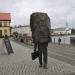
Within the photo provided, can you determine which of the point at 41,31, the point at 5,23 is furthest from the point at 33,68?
the point at 5,23

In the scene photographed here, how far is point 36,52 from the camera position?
43.9ft

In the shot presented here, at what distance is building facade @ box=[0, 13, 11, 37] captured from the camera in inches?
4906

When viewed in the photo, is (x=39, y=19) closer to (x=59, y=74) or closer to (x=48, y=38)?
(x=48, y=38)

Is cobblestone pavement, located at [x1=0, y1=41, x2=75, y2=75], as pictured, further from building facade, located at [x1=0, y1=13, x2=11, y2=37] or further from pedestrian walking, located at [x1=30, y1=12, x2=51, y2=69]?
building facade, located at [x1=0, y1=13, x2=11, y2=37]

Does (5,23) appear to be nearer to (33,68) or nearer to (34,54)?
(34,54)

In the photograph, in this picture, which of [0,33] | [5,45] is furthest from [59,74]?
[0,33]

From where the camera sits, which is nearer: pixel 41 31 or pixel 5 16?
pixel 41 31

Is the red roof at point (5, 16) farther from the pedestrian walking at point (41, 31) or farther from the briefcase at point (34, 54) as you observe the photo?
the pedestrian walking at point (41, 31)

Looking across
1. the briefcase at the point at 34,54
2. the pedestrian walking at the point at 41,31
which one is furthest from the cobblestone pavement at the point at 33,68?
the pedestrian walking at the point at 41,31

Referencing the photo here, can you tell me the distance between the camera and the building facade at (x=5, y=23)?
125 m

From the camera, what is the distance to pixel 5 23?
13075 cm

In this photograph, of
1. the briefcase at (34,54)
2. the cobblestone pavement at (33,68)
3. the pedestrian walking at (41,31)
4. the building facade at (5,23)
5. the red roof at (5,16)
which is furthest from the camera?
the red roof at (5,16)

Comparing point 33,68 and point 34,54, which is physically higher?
point 34,54

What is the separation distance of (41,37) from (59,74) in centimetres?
246
